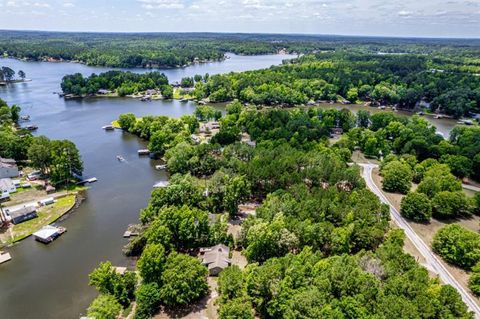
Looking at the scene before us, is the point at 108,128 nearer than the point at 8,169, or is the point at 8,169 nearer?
the point at 8,169

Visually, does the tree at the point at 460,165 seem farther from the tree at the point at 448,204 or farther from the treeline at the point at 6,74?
the treeline at the point at 6,74

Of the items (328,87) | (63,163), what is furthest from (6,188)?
(328,87)

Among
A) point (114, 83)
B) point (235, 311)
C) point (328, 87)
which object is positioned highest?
point (114, 83)

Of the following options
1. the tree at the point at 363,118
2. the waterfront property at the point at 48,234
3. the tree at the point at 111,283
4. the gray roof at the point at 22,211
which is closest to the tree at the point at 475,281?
the tree at the point at 111,283

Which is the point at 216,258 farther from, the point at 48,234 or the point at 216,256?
the point at 48,234

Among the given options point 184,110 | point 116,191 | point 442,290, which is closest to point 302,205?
point 442,290

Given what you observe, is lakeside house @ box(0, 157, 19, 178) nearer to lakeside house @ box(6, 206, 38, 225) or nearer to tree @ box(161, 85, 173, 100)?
lakeside house @ box(6, 206, 38, 225)

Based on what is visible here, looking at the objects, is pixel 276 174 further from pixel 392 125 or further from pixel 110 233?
pixel 392 125
